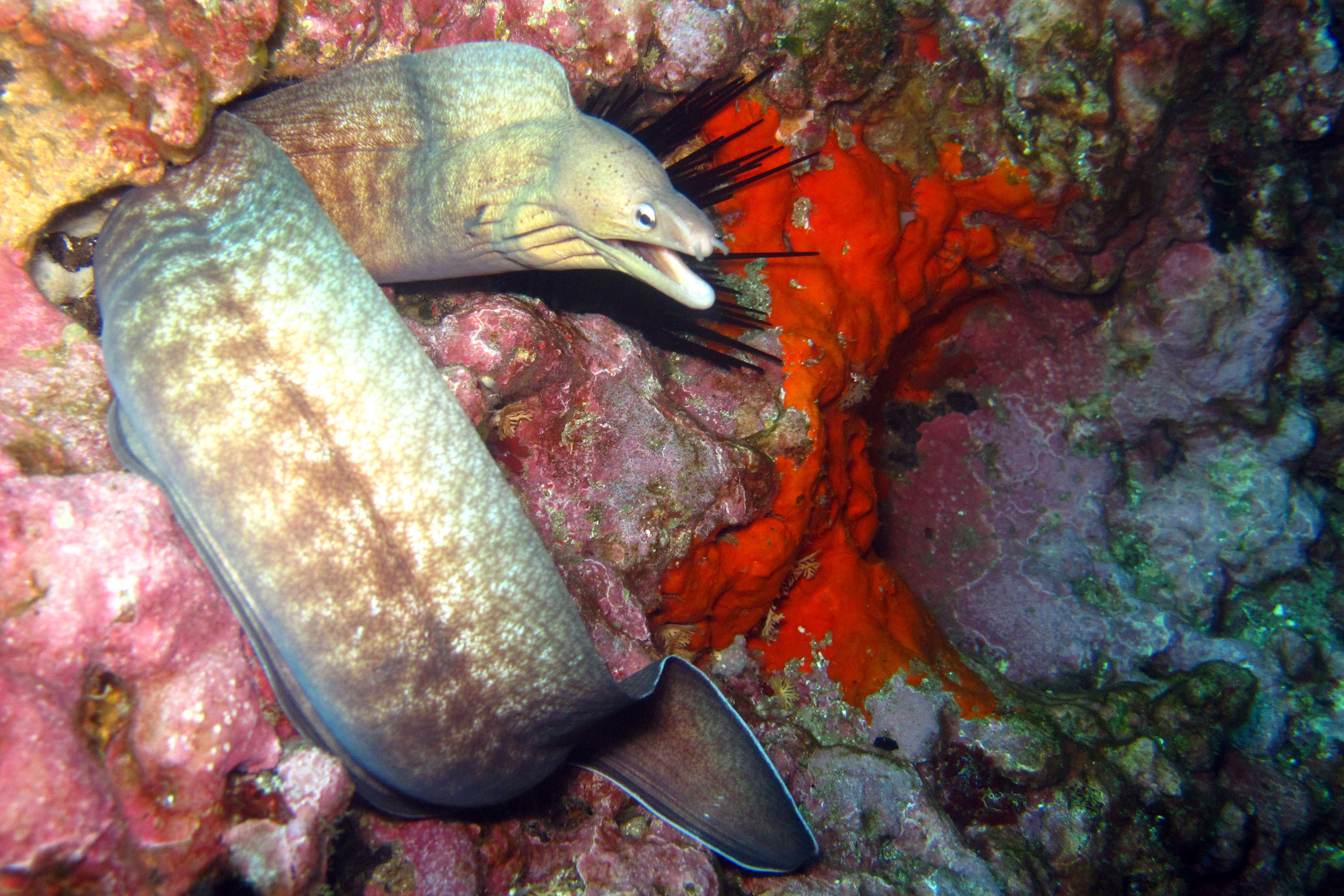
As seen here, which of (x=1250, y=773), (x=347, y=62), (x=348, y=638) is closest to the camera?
(x=348, y=638)

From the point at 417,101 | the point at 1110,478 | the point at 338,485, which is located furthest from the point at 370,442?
the point at 1110,478

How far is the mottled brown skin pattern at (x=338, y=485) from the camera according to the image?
173 cm

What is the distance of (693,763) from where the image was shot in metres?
2.45

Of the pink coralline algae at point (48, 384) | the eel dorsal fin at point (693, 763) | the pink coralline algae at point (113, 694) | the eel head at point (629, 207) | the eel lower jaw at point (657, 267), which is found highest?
the eel head at point (629, 207)

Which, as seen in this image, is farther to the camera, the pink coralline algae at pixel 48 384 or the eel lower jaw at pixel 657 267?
the eel lower jaw at pixel 657 267

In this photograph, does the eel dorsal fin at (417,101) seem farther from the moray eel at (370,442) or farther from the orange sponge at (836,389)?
the orange sponge at (836,389)

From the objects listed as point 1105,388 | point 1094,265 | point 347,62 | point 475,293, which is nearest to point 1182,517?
point 1105,388

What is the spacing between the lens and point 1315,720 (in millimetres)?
4359

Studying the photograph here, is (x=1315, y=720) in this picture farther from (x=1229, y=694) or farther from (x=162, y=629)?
(x=162, y=629)

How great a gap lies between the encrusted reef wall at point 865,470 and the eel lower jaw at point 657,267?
0.56m

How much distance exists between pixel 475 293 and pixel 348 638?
1713 mm

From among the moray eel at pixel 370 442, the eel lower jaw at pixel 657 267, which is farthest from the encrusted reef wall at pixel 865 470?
the eel lower jaw at pixel 657 267

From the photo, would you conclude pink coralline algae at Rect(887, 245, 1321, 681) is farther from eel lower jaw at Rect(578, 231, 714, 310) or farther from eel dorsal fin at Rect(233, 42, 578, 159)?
eel dorsal fin at Rect(233, 42, 578, 159)

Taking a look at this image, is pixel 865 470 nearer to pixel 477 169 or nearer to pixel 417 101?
pixel 477 169
